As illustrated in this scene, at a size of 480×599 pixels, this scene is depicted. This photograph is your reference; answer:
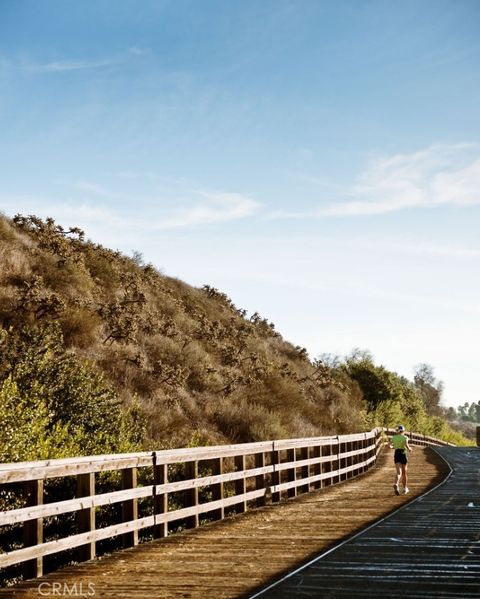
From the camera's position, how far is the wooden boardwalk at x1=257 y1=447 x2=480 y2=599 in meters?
7.95

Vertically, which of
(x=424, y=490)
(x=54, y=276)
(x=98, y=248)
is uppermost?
(x=98, y=248)

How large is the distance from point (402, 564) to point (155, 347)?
25806 mm

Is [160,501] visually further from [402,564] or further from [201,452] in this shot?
[402,564]

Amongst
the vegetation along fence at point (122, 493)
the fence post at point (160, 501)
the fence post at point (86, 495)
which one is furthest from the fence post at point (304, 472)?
the fence post at point (86, 495)

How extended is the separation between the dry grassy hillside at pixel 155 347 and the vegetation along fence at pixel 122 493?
4953 mm

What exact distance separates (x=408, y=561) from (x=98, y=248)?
3571 cm

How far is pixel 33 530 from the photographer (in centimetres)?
874

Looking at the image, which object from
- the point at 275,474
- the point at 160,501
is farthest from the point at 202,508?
the point at 275,474

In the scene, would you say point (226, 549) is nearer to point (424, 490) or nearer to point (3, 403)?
point (3, 403)

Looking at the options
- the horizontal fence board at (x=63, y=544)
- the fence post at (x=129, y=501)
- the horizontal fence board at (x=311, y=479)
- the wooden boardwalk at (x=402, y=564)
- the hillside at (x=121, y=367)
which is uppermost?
the hillside at (x=121, y=367)

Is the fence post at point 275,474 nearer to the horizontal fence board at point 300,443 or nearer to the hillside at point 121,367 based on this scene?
the horizontal fence board at point 300,443

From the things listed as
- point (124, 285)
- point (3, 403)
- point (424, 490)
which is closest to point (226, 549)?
point (3, 403)

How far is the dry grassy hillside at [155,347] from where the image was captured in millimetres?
28688

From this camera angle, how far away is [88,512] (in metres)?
9.77
